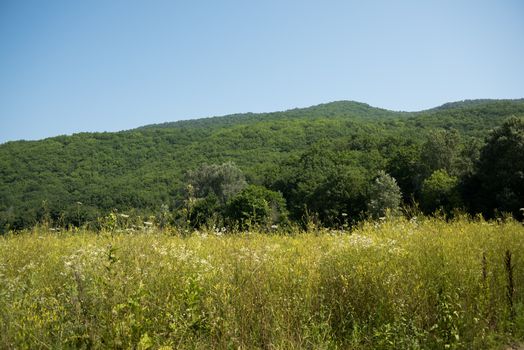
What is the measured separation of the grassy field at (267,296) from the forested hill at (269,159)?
27.3 metres

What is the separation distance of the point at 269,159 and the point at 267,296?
92.6 metres

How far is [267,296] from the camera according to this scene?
4164 millimetres

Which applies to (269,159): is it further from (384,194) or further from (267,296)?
(267,296)

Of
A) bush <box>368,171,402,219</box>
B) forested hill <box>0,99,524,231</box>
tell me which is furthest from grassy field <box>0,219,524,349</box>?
bush <box>368,171,402,219</box>

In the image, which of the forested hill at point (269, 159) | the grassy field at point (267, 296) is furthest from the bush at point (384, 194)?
the grassy field at point (267, 296)

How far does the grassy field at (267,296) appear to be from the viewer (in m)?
3.30

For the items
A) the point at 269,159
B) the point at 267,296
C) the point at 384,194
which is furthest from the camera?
the point at 269,159

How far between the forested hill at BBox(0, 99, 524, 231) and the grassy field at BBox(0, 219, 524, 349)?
2734cm

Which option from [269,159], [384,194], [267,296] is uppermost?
[267,296]

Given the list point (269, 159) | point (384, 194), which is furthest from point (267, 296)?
point (269, 159)

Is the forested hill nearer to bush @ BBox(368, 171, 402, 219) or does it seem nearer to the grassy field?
bush @ BBox(368, 171, 402, 219)

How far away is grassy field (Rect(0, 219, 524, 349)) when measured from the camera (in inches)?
130

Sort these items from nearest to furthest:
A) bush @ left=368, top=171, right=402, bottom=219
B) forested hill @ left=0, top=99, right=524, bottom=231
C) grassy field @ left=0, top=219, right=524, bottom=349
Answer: grassy field @ left=0, top=219, right=524, bottom=349
bush @ left=368, top=171, right=402, bottom=219
forested hill @ left=0, top=99, right=524, bottom=231

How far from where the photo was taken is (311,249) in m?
5.62
